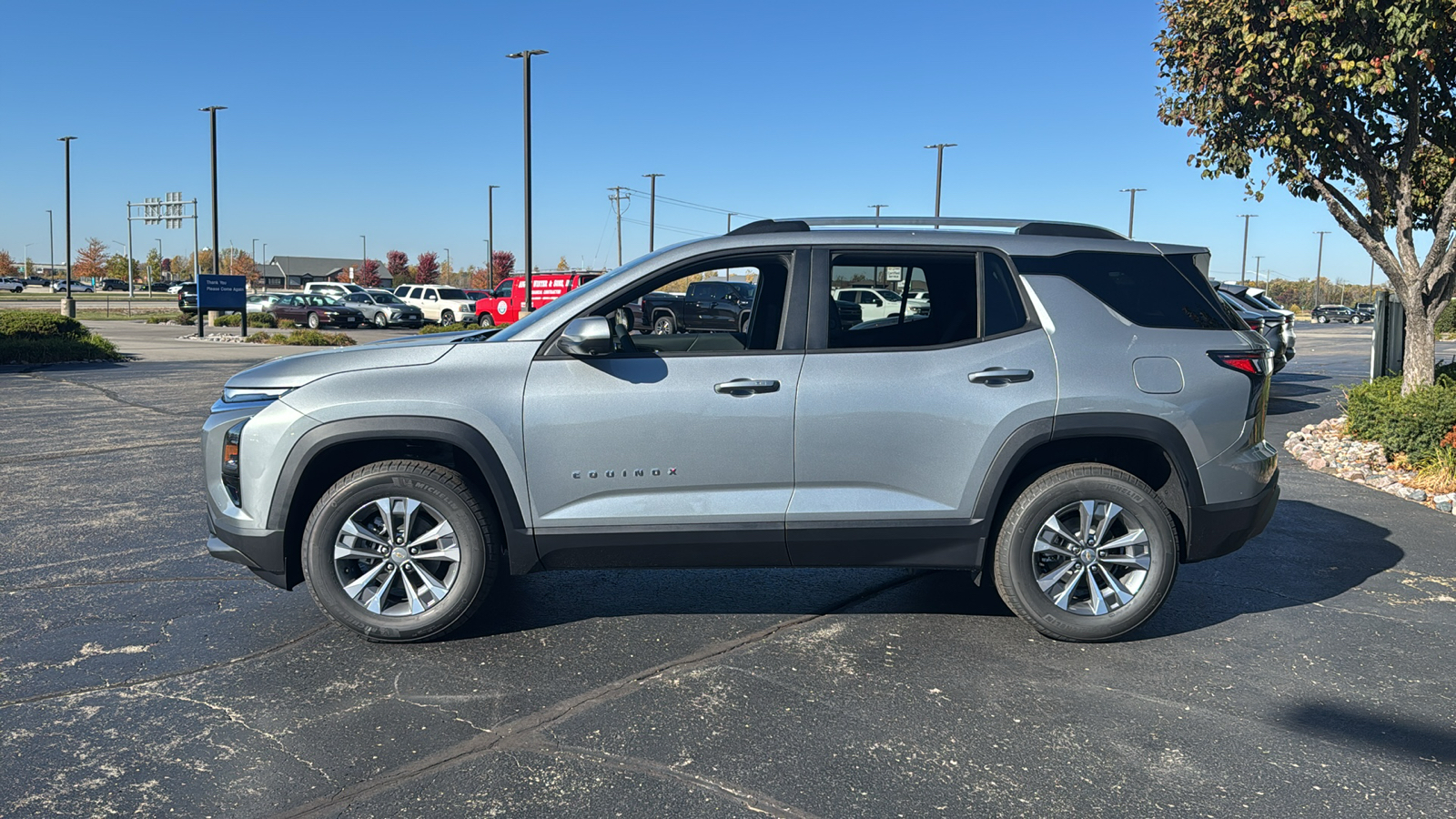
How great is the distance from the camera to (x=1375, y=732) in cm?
393

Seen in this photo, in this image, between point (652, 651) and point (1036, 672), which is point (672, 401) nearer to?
point (652, 651)

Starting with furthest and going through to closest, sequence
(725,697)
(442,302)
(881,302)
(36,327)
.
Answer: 1. (442,302)
2. (36,327)
3. (881,302)
4. (725,697)

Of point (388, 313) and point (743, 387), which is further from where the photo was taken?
point (388, 313)

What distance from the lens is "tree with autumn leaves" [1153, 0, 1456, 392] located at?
31.5 ft

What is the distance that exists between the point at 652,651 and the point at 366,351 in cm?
181

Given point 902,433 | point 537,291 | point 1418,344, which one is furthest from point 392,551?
point 537,291

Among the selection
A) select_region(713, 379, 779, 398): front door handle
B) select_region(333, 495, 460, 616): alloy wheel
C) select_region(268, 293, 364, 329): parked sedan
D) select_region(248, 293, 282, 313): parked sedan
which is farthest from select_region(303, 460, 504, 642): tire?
select_region(248, 293, 282, 313): parked sedan

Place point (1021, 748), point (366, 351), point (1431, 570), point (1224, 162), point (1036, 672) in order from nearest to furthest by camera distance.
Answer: point (1021, 748) → point (1036, 672) → point (366, 351) → point (1431, 570) → point (1224, 162)

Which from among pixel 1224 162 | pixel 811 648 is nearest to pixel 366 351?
pixel 811 648

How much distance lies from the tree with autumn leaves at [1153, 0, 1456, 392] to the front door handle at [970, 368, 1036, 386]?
6731 mm

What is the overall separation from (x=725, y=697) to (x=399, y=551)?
1.55 m

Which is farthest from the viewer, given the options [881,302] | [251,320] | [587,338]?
[251,320]

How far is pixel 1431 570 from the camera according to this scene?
20.5 ft

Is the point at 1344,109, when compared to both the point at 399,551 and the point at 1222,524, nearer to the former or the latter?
the point at 1222,524
